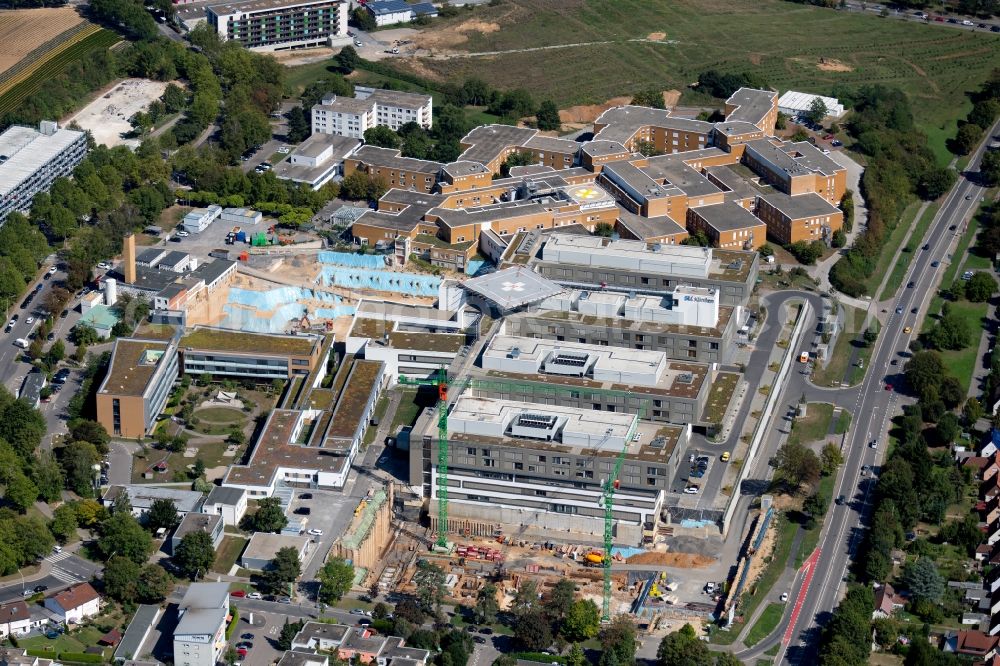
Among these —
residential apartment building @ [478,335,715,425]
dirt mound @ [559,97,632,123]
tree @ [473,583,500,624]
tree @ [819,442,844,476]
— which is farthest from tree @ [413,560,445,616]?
dirt mound @ [559,97,632,123]

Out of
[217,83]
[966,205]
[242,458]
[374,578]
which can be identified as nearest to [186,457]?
[242,458]

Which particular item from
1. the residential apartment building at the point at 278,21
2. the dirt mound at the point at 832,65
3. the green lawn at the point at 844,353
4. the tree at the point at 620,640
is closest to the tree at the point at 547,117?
the residential apartment building at the point at 278,21

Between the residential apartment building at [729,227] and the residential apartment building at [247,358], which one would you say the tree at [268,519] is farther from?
the residential apartment building at [729,227]

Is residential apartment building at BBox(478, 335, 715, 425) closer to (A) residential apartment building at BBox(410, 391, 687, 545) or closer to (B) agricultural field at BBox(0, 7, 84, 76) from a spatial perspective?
(A) residential apartment building at BBox(410, 391, 687, 545)

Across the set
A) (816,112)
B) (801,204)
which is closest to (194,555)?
(801,204)

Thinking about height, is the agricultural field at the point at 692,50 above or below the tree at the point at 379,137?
below

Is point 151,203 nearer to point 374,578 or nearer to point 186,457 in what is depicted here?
point 186,457
